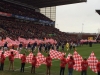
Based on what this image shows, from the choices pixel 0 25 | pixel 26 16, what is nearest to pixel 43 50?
pixel 0 25

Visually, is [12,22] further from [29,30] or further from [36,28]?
[36,28]

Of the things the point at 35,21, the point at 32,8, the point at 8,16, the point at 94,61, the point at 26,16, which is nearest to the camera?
the point at 94,61

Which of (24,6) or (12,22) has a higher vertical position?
(24,6)

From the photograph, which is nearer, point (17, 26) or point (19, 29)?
point (19, 29)

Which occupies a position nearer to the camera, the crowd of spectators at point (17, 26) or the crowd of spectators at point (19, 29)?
the crowd of spectators at point (19, 29)

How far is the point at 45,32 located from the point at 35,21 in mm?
5746

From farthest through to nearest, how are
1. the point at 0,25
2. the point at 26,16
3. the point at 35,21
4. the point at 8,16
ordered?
1. the point at 35,21
2. the point at 26,16
3. the point at 8,16
4. the point at 0,25

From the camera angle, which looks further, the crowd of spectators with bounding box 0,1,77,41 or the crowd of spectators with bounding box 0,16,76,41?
the crowd of spectators with bounding box 0,1,77,41

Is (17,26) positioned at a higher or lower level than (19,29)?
higher

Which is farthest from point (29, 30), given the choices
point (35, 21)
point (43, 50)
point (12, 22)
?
point (43, 50)

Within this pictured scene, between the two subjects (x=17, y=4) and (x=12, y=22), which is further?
(x=17, y=4)

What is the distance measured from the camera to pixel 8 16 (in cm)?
6606

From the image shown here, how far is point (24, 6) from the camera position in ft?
274

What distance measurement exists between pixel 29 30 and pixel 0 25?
1227 cm
